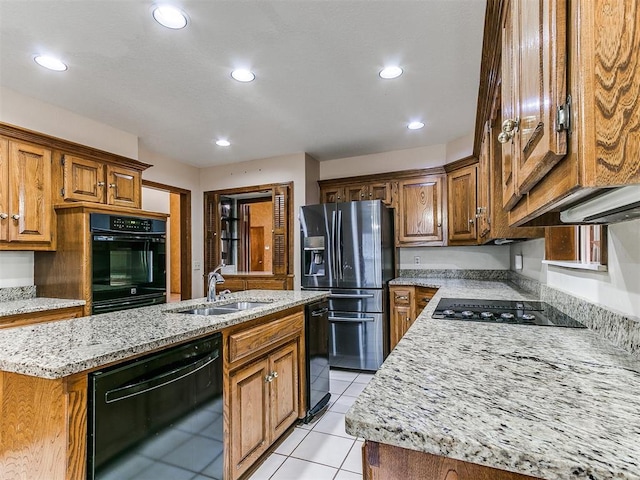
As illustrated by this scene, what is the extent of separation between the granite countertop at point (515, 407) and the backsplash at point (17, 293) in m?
3.21

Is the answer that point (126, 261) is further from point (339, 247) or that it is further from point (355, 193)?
point (355, 193)

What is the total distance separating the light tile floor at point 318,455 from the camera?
6.26 feet

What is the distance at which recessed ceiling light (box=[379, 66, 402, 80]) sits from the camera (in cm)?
238

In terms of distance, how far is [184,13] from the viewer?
71.8 inches

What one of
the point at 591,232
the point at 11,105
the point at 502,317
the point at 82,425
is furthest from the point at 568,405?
the point at 11,105

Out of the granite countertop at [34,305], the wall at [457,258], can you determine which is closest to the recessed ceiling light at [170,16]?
the granite countertop at [34,305]

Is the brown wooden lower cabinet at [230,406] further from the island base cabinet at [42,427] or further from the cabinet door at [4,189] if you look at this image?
the cabinet door at [4,189]

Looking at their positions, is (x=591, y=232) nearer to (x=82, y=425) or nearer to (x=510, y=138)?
(x=510, y=138)

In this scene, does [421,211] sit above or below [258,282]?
above

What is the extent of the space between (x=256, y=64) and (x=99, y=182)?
1.94m

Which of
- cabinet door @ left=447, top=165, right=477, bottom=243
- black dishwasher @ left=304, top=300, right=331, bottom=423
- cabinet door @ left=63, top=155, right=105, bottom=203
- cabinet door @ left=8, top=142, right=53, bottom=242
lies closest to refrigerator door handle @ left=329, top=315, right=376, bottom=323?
black dishwasher @ left=304, top=300, right=331, bottom=423

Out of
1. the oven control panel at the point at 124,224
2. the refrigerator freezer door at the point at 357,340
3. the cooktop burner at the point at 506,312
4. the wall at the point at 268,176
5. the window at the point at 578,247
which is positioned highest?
the wall at the point at 268,176

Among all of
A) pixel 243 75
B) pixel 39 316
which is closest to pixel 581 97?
pixel 243 75

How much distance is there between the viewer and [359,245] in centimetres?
367
